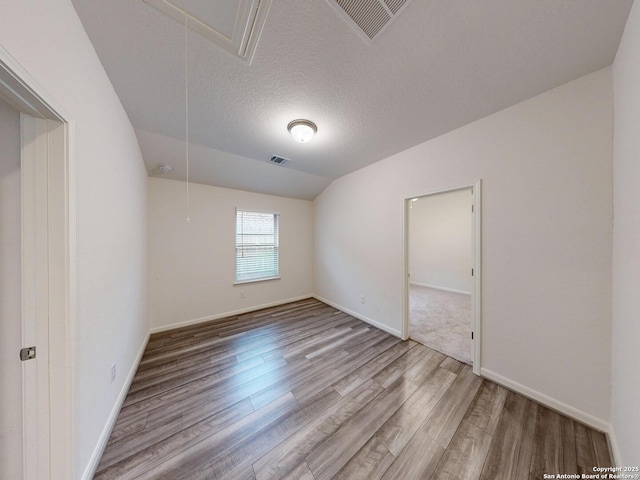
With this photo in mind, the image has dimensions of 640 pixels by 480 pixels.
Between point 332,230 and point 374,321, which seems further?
point 332,230

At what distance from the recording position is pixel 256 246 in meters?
4.04

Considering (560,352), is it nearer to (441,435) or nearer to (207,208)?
(441,435)

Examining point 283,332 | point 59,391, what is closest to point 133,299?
→ point 59,391

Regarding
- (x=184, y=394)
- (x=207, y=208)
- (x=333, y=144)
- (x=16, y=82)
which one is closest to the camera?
(x=16, y=82)

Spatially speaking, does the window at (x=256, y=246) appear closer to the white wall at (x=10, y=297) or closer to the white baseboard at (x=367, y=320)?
the white baseboard at (x=367, y=320)

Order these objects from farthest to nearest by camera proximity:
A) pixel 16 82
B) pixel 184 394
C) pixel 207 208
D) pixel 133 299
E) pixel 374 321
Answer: pixel 207 208, pixel 374 321, pixel 133 299, pixel 184 394, pixel 16 82

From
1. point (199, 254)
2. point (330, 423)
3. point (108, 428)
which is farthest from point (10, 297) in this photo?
point (199, 254)

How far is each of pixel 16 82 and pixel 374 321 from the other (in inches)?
145

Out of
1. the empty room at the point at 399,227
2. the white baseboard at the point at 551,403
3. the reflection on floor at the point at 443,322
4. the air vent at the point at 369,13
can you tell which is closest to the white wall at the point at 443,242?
the reflection on floor at the point at 443,322

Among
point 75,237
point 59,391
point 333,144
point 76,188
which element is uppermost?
point 333,144

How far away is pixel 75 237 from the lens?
1.05 metres

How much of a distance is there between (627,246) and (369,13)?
207 cm

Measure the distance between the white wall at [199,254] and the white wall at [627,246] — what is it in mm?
4063

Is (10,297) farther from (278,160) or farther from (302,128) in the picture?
(278,160)
